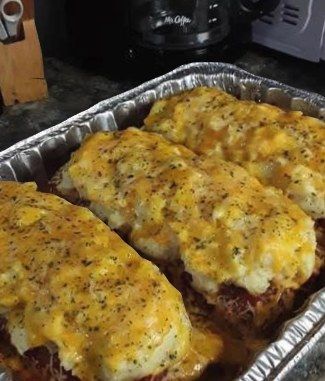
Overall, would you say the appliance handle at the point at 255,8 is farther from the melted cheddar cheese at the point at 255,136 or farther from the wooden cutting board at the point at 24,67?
the wooden cutting board at the point at 24,67

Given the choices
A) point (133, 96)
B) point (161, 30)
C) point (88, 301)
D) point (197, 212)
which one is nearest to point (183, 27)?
point (161, 30)

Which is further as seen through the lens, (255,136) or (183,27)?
(183,27)

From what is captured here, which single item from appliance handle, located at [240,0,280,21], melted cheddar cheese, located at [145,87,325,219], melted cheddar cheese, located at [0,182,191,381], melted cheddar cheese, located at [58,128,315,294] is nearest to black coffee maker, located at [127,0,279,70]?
appliance handle, located at [240,0,280,21]

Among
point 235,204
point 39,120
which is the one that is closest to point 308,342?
point 235,204

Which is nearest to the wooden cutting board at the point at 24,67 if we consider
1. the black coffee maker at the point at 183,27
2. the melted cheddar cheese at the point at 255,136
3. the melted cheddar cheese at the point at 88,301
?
the black coffee maker at the point at 183,27

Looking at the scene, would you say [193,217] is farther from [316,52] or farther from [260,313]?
[316,52]

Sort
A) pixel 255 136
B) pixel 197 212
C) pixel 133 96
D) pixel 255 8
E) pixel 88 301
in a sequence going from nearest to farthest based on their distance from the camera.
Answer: pixel 88 301, pixel 197 212, pixel 255 136, pixel 133 96, pixel 255 8

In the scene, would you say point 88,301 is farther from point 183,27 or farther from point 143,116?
point 183,27

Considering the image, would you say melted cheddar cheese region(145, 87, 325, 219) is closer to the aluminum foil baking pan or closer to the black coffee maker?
the aluminum foil baking pan
